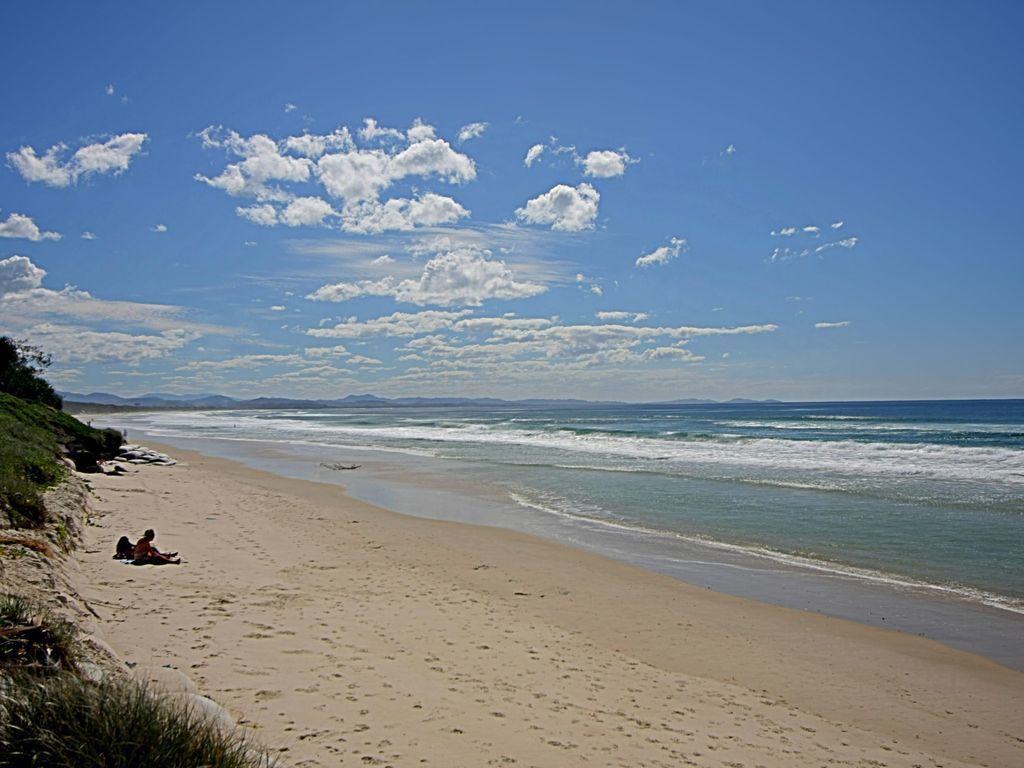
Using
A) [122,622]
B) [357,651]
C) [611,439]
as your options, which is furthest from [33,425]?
[611,439]

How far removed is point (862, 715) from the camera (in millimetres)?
5941

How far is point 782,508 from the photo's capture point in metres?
15.9

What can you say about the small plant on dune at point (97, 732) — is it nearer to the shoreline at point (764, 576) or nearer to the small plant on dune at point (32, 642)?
the small plant on dune at point (32, 642)

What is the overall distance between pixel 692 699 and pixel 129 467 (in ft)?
64.9

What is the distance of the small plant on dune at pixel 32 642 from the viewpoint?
379 cm

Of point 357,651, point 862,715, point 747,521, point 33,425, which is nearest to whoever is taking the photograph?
point 862,715

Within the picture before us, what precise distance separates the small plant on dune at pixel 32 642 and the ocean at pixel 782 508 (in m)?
7.85

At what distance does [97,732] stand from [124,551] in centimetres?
704

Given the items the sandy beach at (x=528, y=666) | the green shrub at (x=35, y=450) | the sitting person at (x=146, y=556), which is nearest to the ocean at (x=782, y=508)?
the sandy beach at (x=528, y=666)

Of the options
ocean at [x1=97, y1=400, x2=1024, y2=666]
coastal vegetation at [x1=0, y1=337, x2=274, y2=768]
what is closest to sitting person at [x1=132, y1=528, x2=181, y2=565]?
coastal vegetation at [x1=0, y1=337, x2=274, y2=768]

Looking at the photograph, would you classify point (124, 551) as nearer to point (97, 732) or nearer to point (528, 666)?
point (528, 666)

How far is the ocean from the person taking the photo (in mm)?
9500

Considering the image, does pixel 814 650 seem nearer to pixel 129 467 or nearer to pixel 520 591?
pixel 520 591

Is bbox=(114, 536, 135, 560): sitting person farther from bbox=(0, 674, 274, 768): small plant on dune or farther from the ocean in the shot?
the ocean
